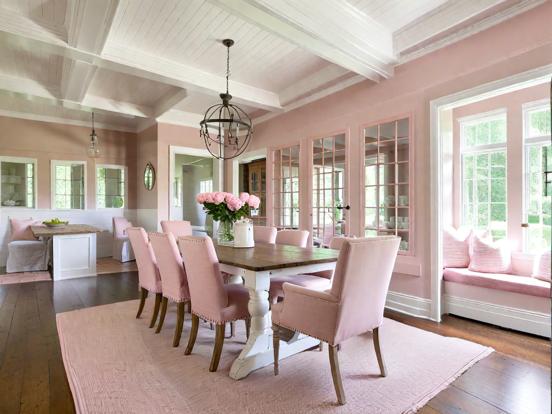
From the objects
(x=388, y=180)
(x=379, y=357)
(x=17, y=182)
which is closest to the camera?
(x=379, y=357)

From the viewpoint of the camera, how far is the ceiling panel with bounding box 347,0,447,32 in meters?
2.77

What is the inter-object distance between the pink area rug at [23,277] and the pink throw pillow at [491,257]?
5.87m

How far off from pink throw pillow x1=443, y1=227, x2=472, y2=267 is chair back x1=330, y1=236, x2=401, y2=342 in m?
2.05

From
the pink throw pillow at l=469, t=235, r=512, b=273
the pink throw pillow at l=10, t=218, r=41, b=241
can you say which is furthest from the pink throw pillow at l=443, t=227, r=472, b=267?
the pink throw pillow at l=10, t=218, r=41, b=241

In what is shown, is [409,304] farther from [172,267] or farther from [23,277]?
[23,277]

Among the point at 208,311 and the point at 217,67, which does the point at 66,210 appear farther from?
the point at 208,311

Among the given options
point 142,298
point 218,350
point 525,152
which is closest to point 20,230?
point 142,298

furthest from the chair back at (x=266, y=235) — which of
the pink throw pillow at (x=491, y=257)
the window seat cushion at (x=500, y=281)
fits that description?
the pink throw pillow at (x=491, y=257)

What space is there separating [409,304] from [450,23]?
2747 millimetres

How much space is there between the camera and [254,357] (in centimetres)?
217

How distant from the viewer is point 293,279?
3.01m

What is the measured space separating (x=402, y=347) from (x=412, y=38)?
113 inches

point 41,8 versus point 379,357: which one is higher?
point 41,8

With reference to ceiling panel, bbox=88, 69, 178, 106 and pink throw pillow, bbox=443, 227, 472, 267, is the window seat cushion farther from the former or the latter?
ceiling panel, bbox=88, 69, 178, 106
